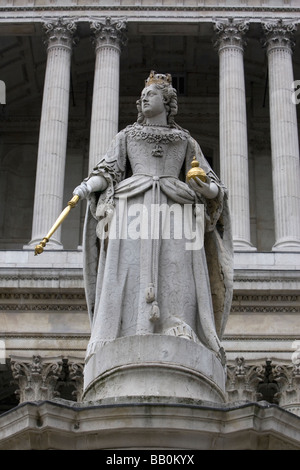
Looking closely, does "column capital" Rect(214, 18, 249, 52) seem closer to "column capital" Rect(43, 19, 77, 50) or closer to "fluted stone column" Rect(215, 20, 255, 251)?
"fluted stone column" Rect(215, 20, 255, 251)

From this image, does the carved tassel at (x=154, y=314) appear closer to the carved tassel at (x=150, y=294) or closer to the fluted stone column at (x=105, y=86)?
the carved tassel at (x=150, y=294)

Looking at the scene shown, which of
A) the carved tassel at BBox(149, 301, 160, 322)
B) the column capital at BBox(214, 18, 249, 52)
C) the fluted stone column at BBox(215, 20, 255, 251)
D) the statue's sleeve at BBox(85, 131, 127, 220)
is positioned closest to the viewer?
the carved tassel at BBox(149, 301, 160, 322)

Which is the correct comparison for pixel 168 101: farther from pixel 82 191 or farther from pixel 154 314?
pixel 154 314

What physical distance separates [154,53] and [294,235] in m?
10.6

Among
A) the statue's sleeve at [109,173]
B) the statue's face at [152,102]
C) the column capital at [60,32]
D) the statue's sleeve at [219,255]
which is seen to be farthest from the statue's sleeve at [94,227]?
the column capital at [60,32]

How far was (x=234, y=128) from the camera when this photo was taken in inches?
1148

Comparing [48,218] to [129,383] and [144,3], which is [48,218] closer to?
[144,3]

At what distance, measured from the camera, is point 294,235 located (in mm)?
27172

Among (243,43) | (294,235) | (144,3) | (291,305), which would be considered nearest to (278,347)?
(291,305)

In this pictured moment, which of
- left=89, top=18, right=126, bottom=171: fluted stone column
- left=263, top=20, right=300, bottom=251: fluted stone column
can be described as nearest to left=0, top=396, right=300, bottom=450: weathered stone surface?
left=263, top=20, right=300, bottom=251: fluted stone column

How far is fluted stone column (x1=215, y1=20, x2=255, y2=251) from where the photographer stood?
27562 millimetres

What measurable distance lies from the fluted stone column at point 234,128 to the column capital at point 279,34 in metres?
0.76

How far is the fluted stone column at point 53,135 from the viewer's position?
27.9 metres

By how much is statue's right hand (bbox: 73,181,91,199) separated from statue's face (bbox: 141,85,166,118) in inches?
46.7
